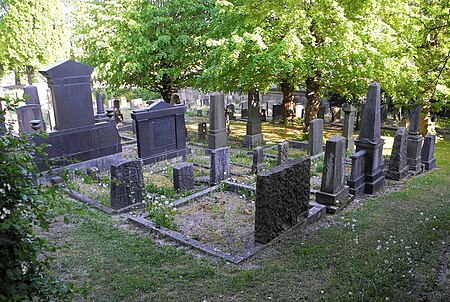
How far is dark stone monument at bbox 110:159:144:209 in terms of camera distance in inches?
308

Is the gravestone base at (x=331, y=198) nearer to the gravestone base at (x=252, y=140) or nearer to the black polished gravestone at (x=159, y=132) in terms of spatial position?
the black polished gravestone at (x=159, y=132)

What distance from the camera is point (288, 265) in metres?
5.60

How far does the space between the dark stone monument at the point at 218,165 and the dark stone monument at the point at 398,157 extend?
4.50 m

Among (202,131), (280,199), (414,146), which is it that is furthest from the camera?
(202,131)

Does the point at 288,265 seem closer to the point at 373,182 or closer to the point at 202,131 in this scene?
the point at 373,182

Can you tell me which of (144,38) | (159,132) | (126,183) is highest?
(144,38)

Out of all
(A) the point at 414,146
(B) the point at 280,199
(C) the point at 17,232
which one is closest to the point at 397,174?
(A) the point at 414,146

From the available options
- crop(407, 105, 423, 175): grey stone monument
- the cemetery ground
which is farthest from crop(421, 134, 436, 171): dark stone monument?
the cemetery ground

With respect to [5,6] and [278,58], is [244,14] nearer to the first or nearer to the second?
[278,58]

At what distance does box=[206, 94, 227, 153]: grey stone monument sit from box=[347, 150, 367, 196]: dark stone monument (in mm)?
5133

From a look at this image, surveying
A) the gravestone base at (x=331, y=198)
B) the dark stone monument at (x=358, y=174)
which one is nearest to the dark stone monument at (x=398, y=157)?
the dark stone monument at (x=358, y=174)

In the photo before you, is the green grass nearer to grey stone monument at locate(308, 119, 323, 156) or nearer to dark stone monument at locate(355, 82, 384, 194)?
dark stone monument at locate(355, 82, 384, 194)

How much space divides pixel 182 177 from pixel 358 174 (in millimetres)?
4192

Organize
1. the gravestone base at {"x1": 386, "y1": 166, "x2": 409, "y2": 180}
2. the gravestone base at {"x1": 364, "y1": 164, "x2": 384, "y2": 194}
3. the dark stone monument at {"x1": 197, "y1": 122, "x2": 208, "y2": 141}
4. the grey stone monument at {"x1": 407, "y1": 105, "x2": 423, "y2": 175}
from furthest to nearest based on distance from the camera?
the dark stone monument at {"x1": 197, "y1": 122, "x2": 208, "y2": 141}, the grey stone monument at {"x1": 407, "y1": 105, "x2": 423, "y2": 175}, the gravestone base at {"x1": 386, "y1": 166, "x2": 409, "y2": 180}, the gravestone base at {"x1": 364, "y1": 164, "x2": 384, "y2": 194}
